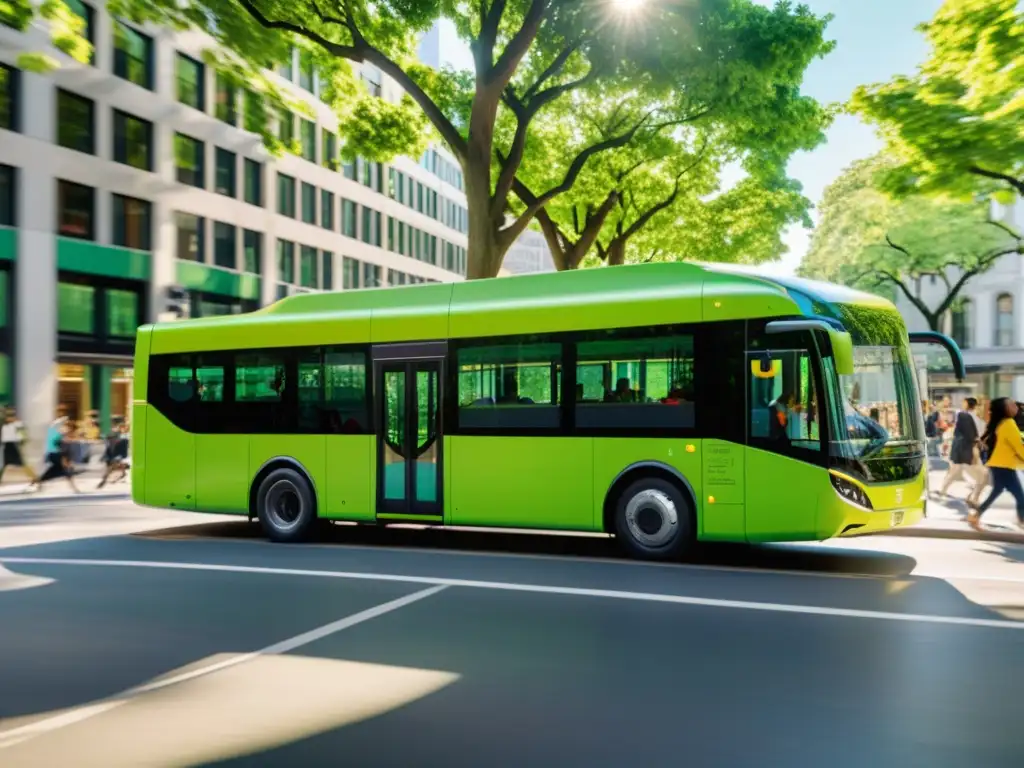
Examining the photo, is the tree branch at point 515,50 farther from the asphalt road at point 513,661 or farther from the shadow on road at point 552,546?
the asphalt road at point 513,661

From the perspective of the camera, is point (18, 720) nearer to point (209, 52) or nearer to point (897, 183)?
point (209, 52)

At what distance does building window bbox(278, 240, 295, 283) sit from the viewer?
44.2 metres

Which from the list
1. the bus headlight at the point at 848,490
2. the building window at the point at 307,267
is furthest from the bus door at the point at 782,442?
the building window at the point at 307,267

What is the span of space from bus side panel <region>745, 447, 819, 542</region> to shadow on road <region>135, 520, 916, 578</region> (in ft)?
1.71

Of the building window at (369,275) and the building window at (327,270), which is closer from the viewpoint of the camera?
the building window at (327,270)

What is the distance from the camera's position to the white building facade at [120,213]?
29781 millimetres

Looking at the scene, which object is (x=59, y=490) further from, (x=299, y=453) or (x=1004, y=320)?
(x=1004, y=320)

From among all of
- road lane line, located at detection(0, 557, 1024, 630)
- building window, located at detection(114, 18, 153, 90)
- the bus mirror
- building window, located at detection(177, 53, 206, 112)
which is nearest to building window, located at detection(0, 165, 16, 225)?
building window, located at detection(114, 18, 153, 90)

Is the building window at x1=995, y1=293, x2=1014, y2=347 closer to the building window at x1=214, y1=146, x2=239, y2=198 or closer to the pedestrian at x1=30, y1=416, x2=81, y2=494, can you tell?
the building window at x1=214, y1=146, x2=239, y2=198

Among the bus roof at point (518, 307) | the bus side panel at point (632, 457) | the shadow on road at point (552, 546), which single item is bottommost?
the shadow on road at point (552, 546)

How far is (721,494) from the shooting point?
11172 mm

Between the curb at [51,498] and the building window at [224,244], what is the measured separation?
17.0 meters

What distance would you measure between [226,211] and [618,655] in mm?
34791

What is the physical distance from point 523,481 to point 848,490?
11.3 ft
